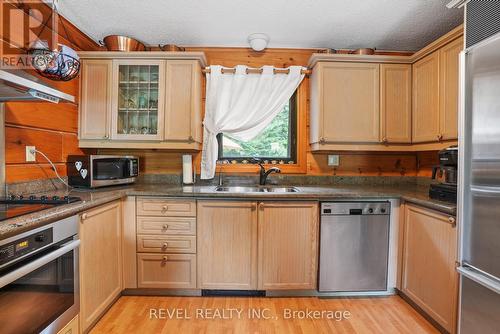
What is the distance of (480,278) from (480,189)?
1.51 ft

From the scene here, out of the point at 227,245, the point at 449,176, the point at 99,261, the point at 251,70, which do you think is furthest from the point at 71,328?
the point at 449,176

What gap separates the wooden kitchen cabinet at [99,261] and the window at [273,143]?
3.92ft

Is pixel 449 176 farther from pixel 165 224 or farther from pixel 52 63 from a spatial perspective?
pixel 52 63

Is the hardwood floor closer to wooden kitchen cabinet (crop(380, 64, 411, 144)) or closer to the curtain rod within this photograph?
wooden kitchen cabinet (crop(380, 64, 411, 144))

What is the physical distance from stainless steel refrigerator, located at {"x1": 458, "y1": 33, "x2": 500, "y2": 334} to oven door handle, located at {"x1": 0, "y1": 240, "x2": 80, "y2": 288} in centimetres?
216

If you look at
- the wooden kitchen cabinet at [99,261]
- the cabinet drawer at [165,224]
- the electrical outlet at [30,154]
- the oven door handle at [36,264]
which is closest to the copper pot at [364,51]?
the cabinet drawer at [165,224]

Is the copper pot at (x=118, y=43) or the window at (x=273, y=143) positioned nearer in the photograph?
the copper pot at (x=118, y=43)

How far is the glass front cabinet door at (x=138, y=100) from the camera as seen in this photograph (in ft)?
7.44

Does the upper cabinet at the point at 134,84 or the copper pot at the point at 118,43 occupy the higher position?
the copper pot at the point at 118,43

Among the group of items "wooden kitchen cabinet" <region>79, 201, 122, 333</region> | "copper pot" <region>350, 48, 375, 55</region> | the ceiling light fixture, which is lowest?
"wooden kitchen cabinet" <region>79, 201, 122, 333</region>

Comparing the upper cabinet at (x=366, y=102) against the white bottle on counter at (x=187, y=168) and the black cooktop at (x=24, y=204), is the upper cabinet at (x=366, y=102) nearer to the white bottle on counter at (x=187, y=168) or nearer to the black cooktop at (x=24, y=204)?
the white bottle on counter at (x=187, y=168)

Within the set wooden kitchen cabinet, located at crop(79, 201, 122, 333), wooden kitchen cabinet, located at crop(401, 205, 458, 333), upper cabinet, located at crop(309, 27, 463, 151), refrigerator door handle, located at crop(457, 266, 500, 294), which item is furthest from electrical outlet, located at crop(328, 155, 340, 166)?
wooden kitchen cabinet, located at crop(79, 201, 122, 333)

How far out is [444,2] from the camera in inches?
72.1

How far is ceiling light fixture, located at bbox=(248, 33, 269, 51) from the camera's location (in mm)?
2326
